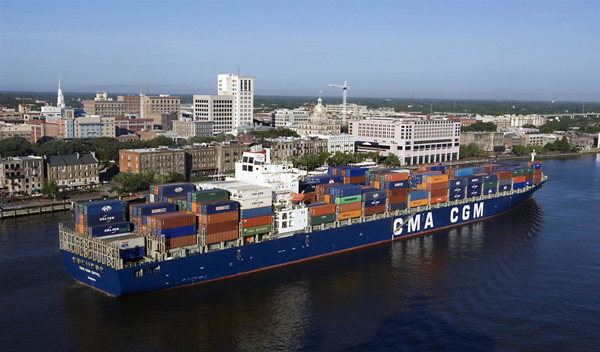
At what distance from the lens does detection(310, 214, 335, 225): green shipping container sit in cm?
3250

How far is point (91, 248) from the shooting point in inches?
1016

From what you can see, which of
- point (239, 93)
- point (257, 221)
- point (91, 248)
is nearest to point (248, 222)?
point (257, 221)

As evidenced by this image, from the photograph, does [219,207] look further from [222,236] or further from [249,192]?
[249,192]

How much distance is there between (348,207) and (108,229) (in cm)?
1400

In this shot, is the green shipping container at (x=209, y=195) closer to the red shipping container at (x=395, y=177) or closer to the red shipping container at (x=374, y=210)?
the red shipping container at (x=374, y=210)

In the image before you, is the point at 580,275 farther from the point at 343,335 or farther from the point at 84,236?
the point at 84,236

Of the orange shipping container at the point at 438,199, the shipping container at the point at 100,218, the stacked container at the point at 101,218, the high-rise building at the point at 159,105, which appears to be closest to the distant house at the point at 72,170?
the stacked container at the point at 101,218

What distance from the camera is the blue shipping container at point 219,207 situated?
27422mm

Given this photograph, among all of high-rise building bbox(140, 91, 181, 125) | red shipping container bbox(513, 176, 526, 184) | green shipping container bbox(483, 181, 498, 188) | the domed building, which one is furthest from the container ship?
high-rise building bbox(140, 91, 181, 125)

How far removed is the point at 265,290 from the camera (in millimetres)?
27594

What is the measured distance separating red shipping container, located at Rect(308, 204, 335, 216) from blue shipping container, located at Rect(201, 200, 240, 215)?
516cm

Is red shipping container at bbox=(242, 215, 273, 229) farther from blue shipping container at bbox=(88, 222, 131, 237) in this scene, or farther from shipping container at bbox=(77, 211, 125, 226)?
shipping container at bbox=(77, 211, 125, 226)

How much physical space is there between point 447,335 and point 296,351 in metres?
6.28

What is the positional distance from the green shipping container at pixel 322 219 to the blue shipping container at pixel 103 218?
10.5 m
